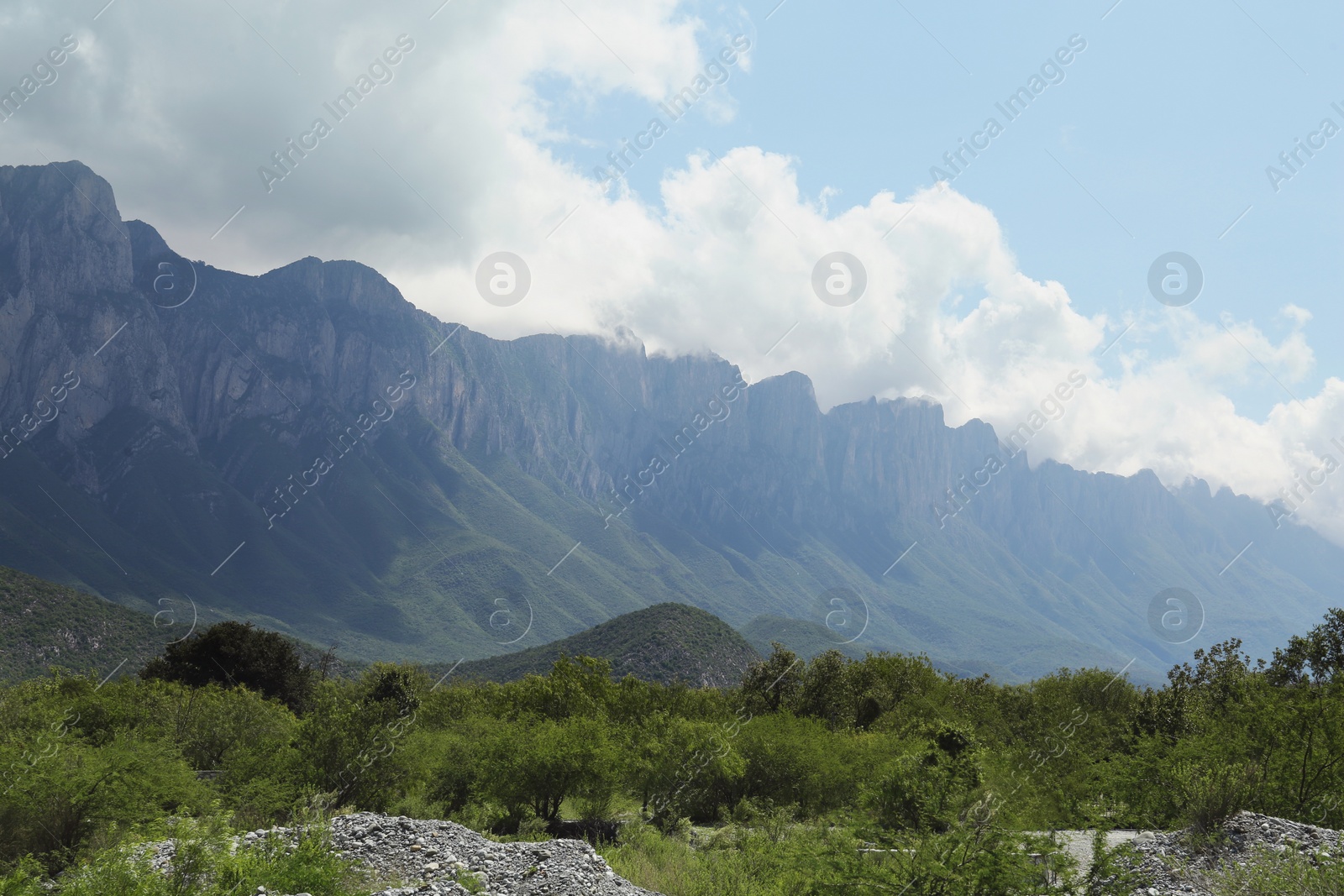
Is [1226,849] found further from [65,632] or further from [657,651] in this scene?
[65,632]

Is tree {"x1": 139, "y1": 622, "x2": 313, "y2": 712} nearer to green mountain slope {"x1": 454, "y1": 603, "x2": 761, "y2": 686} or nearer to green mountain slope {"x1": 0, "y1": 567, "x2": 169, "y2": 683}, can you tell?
green mountain slope {"x1": 0, "y1": 567, "x2": 169, "y2": 683}

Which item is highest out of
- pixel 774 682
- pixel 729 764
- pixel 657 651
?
pixel 774 682

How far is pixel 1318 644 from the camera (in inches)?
1829

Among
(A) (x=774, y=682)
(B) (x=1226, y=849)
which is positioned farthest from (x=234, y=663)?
(B) (x=1226, y=849)

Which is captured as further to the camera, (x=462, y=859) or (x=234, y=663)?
(x=234, y=663)

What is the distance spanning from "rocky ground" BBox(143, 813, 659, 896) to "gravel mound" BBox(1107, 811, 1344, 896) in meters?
11.5

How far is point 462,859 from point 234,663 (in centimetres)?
5167

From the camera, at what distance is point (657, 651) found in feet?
370

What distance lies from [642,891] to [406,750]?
1508 centimetres

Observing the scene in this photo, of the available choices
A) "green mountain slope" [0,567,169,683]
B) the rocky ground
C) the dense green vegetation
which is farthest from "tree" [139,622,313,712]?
the rocky ground

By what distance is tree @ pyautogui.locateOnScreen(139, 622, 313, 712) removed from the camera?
60094 mm

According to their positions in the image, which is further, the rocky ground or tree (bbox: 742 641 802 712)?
tree (bbox: 742 641 802 712)

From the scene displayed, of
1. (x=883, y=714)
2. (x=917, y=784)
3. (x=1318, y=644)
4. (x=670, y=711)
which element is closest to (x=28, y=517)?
(x=670, y=711)

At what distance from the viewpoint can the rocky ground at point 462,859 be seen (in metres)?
18.3
